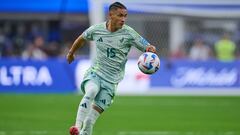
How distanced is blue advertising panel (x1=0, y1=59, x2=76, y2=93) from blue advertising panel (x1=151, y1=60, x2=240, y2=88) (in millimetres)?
3341

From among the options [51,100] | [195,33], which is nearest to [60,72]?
[51,100]

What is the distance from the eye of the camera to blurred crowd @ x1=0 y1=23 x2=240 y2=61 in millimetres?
32094

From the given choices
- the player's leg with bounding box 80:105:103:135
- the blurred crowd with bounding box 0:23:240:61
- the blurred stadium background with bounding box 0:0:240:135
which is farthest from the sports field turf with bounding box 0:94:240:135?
the player's leg with bounding box 80:105:103:135

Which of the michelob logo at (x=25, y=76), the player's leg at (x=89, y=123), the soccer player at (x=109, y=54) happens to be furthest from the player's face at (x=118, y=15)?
the michelob logo at (x=25, y=76)

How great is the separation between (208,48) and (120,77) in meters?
20.5

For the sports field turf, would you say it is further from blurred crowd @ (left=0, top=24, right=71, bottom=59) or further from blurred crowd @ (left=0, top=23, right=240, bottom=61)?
blurred crowd @ (left=0, top=24, right=71, bottom=59)

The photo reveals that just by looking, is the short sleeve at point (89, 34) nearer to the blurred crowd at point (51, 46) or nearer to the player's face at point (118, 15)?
the player's face at point (118, 15)

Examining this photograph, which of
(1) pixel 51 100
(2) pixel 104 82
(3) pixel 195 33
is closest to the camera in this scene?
(2) pixel 104 82

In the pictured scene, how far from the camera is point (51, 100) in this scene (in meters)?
27.0

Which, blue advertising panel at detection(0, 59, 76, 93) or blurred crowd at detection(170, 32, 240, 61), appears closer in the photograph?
blue advertising panel at detection(0, 59, 76, 93)

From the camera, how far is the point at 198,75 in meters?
30.0

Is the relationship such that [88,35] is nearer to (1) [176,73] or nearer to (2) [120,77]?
(2) [120,77]

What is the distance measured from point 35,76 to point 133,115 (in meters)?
8.45

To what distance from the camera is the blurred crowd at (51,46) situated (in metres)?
32.1
